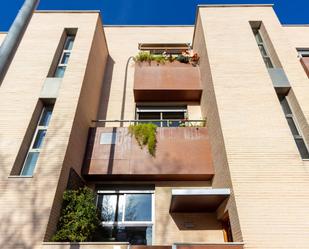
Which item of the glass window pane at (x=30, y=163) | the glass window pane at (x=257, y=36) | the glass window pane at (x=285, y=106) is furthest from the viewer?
the glass window pane at (x=257, y=36)

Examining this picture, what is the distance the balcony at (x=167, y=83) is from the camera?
1016cm

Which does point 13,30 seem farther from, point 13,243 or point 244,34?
point 244,34

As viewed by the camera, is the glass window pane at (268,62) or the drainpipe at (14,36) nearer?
the drainpipe at (14,36)

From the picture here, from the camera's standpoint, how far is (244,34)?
9586mm

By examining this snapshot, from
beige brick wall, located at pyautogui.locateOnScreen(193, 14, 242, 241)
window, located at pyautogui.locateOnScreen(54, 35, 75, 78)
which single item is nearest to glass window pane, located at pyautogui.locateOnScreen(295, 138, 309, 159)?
beige brick wall, located at pyautogui.locateOnScreen(193, 14, 242, 241)

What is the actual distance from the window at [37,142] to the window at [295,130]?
7883 millimetres

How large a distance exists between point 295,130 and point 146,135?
16.1 ft

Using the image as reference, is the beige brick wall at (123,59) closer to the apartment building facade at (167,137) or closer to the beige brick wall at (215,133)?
the apartment building facade at (167,137)

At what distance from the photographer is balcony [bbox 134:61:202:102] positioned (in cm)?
1016

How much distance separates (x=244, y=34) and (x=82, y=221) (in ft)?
29.3

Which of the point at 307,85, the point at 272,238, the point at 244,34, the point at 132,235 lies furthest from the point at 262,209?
the point at 244,34

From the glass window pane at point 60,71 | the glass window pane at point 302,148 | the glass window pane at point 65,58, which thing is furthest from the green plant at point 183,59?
the glass window pane at point 302,148

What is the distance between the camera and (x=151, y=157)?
8102 millimetres

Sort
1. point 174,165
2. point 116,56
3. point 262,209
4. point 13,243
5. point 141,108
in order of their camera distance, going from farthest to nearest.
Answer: point 116,56, point 141,108, point 174,165, point 262,209, point 13,243
